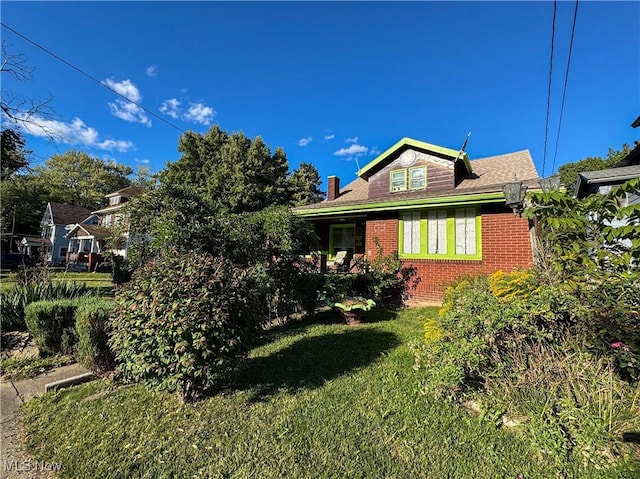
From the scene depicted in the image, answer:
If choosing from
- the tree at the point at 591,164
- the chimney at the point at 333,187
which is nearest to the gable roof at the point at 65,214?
the chimney at the point at 333,187

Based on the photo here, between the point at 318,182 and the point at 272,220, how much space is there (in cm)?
3328

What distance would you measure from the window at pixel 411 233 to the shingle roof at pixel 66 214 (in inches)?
1734

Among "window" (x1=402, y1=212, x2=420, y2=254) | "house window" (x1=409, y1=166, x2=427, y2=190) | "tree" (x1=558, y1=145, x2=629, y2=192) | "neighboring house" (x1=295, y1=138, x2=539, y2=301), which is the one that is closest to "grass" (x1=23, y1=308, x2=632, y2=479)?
"neighboring house" (x1=295, y1=138, x2=539, y2=301)

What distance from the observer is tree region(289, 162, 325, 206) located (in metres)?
28.6

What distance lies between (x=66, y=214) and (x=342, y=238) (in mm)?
41923

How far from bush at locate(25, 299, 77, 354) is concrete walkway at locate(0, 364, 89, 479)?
0.61 metres

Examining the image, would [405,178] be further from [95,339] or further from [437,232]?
[95,339]

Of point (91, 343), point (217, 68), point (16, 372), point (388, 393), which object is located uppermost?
point (217, 68)

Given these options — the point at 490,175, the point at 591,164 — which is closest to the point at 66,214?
the point at 490,175

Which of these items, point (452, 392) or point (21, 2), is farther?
point (21, 2)

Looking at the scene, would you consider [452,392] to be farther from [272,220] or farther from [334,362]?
[272,220]

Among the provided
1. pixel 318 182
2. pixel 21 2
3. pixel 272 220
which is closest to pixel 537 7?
pixel 272 220

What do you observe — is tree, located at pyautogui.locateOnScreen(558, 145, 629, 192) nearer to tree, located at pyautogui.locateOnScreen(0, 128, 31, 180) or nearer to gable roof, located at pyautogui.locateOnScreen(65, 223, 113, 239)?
tree, located at pyautogui.locateOnScreen(0, 128, 31, 180)

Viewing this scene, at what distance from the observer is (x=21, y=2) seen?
23.2 ft
